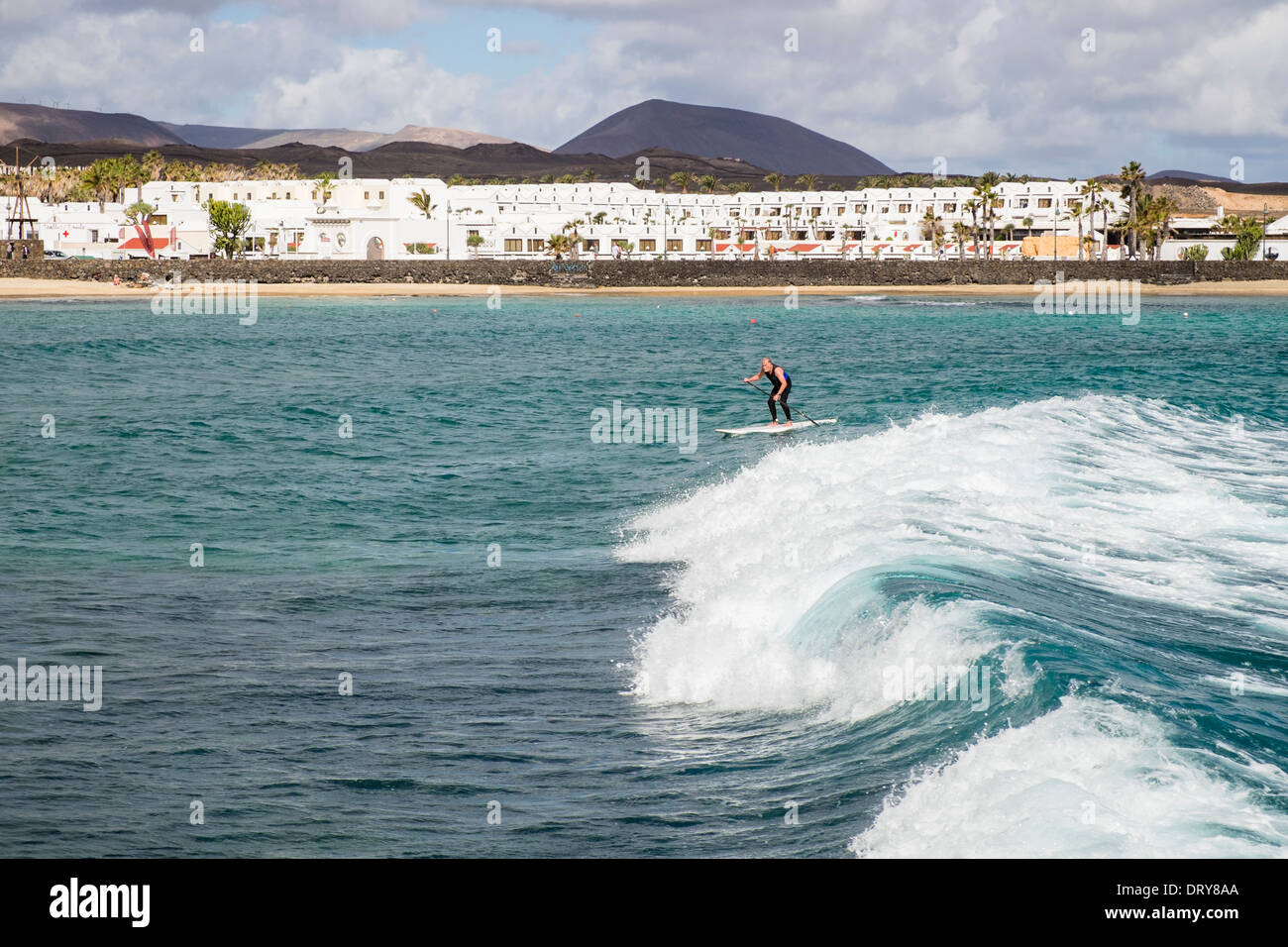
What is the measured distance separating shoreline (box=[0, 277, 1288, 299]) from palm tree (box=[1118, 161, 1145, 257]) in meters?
10.7

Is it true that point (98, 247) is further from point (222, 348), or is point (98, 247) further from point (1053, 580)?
point (1053, 580)

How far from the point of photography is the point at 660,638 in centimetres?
1260

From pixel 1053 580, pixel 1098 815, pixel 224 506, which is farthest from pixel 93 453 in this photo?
pixel 1098 815

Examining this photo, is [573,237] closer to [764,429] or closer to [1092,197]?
[1092,197]

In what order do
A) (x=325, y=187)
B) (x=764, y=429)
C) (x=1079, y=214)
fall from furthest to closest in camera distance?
(x=325, y=187), (x=1079, y=214), (x=764, y=429)

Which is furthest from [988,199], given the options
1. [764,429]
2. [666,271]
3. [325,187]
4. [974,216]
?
[764,429]

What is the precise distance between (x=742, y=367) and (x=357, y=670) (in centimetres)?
3910

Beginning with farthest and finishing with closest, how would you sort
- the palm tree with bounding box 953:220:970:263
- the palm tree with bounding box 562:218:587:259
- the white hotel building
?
1. the palm tree with bounding box 562:218:587:259
2. the palm tree with bounding box 953:220:970:263
3. the white hotel building

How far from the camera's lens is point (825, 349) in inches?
2275

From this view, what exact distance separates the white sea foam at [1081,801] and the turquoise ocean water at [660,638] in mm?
25

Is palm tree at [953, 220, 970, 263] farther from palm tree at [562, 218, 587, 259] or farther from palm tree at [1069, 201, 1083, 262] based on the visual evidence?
palm tree at [562, 218, 587, 259]

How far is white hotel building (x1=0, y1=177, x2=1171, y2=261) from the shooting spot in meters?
119

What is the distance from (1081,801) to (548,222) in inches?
5050

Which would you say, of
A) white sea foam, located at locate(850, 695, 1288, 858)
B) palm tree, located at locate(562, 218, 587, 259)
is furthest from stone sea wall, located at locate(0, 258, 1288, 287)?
white sea foam, located at locate(850, 695, 1288, 858)
